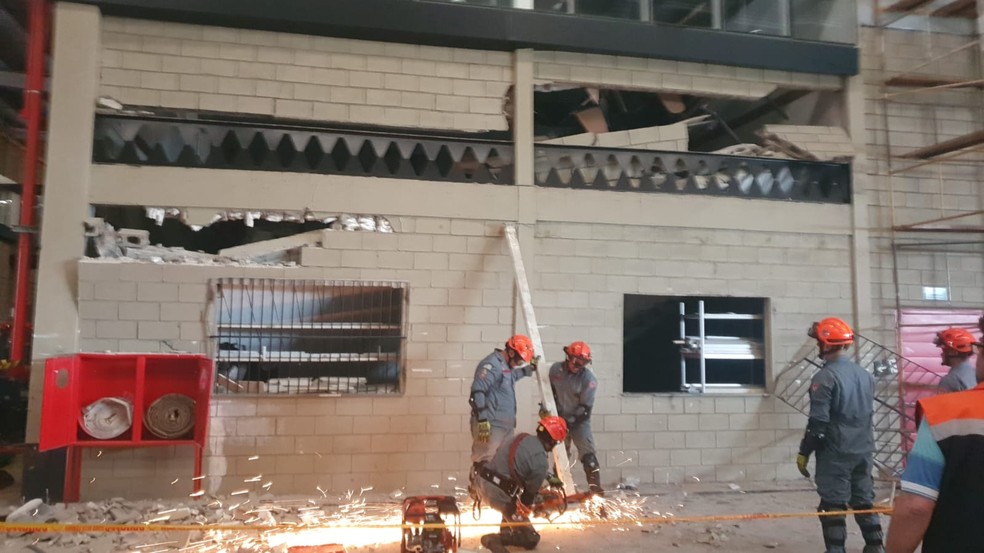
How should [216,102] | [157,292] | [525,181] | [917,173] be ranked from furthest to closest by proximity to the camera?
[917,173], [525,181], [216,102], [157,292]

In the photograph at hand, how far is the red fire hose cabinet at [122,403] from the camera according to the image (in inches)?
245

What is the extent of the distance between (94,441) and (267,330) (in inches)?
74.1

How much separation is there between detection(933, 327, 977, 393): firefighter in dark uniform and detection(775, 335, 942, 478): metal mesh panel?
1.85 m

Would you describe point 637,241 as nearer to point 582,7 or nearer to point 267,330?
point 582,7

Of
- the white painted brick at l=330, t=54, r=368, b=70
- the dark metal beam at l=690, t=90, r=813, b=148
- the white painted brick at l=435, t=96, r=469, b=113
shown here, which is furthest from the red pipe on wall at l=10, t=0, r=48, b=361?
the dark metal beam at l=690, t=90, r=813, b=148

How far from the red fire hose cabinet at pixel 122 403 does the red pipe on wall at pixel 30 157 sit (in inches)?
63.4

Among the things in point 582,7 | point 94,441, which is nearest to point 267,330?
point 94,441

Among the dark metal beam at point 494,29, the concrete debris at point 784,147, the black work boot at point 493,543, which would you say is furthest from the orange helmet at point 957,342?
the black work boot at point 493,543

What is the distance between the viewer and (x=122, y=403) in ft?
21.1

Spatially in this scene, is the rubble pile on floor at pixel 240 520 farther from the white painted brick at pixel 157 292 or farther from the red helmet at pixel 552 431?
the white painted brick at pixel 157 292

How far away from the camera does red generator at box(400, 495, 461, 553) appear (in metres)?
4.62

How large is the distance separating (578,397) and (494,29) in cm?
430

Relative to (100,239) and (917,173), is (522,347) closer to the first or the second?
(100,239)

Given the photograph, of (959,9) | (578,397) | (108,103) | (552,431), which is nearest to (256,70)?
(108,103)
